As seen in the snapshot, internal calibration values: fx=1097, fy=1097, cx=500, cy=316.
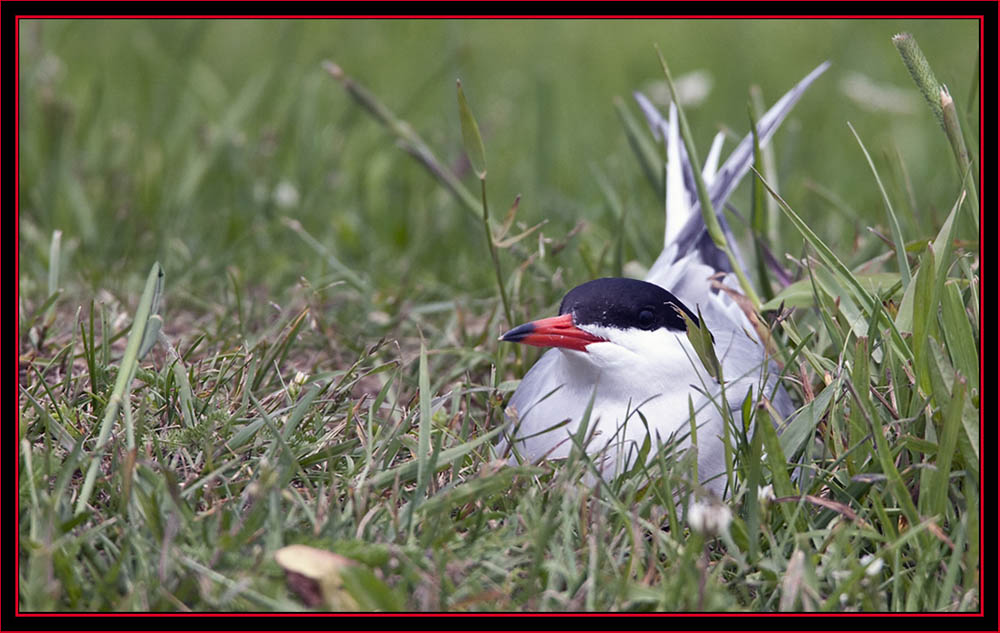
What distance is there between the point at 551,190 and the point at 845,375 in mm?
2475

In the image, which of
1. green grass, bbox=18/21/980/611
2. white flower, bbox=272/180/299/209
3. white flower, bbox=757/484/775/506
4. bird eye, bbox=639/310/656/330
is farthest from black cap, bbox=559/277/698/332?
white flower, bbox=272/180/299/209

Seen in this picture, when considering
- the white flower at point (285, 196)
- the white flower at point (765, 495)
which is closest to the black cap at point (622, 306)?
the white flower at point (765, 495)

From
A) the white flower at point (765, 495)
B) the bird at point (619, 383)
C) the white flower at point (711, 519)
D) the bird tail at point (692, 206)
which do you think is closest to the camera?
the white flower at point (711, 519)

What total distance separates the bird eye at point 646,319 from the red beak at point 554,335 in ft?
0.33

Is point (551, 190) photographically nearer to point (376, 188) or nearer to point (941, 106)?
point (376, 188)

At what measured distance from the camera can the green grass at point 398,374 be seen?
1715 millimetres

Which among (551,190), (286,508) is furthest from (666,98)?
(286,508)

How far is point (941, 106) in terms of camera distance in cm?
201

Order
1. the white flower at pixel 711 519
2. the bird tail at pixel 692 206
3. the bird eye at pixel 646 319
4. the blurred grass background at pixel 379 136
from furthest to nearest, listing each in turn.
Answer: the blurred grass background at pixel 379 136, the bird tail at pixel 692 206, the bird eye at pixel 646 319, the white flower at pixel 711 519

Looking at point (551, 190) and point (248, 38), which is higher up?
point (248, 38)

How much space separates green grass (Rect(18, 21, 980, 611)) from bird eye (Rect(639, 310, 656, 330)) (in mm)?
272

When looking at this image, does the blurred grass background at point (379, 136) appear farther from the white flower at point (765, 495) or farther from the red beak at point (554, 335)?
the white flower at point (765, 495)

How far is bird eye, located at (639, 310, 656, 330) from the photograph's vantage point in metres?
2.30

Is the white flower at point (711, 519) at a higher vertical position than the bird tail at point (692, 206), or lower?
lower
